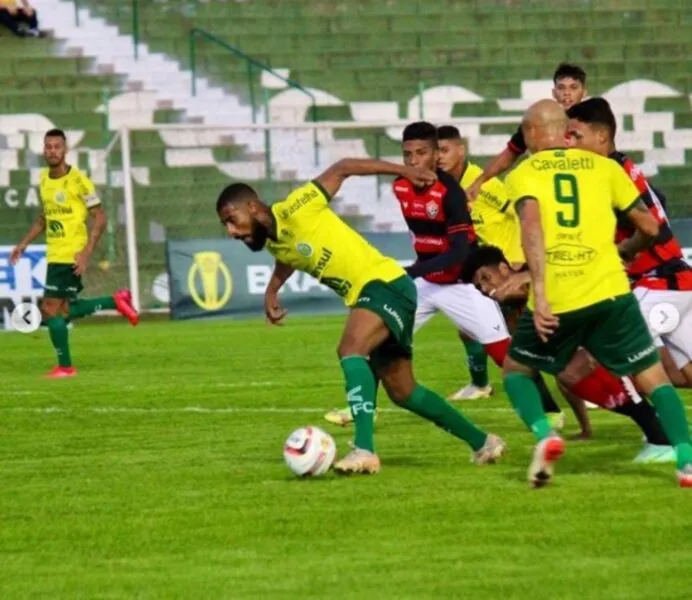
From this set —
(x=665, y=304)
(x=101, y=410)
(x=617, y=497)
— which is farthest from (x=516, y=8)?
(x=617, y=497)

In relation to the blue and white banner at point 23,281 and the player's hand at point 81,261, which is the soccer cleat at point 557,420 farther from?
the blue and white banner at point 23,281

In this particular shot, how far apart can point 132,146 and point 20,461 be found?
17191mm

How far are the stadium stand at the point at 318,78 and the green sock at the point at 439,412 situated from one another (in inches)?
643

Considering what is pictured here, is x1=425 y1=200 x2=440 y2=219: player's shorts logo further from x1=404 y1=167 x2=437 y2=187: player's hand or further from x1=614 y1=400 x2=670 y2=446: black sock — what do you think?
x1=404 y1=167 x2=437 y2=187: player's hand

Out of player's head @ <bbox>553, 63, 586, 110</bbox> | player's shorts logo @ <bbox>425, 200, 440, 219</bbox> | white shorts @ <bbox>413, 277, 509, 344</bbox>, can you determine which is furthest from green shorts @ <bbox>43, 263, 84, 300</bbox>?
player's head @ <bbox>553, 63, 586, 110</bbox>

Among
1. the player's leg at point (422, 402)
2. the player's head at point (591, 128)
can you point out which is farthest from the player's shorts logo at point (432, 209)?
the player's head at point (591, 128)

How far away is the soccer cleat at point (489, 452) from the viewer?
10.4m

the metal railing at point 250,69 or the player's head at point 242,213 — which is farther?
the metal railing at point 250,69

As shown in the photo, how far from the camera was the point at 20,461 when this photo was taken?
37.3 feet

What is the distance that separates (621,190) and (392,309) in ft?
5.01

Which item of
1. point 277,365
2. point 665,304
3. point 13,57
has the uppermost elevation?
point 13,57

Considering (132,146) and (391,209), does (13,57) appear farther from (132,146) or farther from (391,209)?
(391,209)

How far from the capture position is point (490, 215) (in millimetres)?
14414

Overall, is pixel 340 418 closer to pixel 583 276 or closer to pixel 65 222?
A: pixel 583 276
